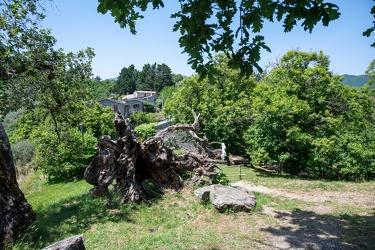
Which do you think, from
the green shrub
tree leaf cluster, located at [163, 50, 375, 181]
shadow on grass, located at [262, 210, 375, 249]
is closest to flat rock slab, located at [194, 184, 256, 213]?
shadow on grass, located at [262, 210, 375, 249]

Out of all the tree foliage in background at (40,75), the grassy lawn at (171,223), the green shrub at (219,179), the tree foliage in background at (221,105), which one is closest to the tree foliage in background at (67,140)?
the tree foliage in background at (40,75)

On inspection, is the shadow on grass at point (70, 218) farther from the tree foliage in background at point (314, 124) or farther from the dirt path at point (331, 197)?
the tree foliage in background at point (314, 124)

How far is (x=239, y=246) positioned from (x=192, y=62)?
5.29 meters

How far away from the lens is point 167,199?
10883 millimetres

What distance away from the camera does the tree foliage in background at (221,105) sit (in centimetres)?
2209

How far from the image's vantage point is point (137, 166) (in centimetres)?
1222

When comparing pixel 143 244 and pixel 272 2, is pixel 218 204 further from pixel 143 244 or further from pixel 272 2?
pixel 272 2

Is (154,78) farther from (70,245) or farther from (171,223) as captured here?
(70,245)

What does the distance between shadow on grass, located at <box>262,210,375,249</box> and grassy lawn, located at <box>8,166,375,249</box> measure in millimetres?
30

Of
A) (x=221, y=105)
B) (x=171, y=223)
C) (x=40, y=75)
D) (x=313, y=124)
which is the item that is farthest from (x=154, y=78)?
(x=171, y=223)

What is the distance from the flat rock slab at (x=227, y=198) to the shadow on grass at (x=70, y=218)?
306 cm

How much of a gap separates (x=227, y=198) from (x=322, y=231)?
3278mm

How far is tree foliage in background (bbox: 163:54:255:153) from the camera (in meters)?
22.1

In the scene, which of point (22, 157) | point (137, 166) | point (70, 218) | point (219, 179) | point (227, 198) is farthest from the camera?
point (22, 157)
